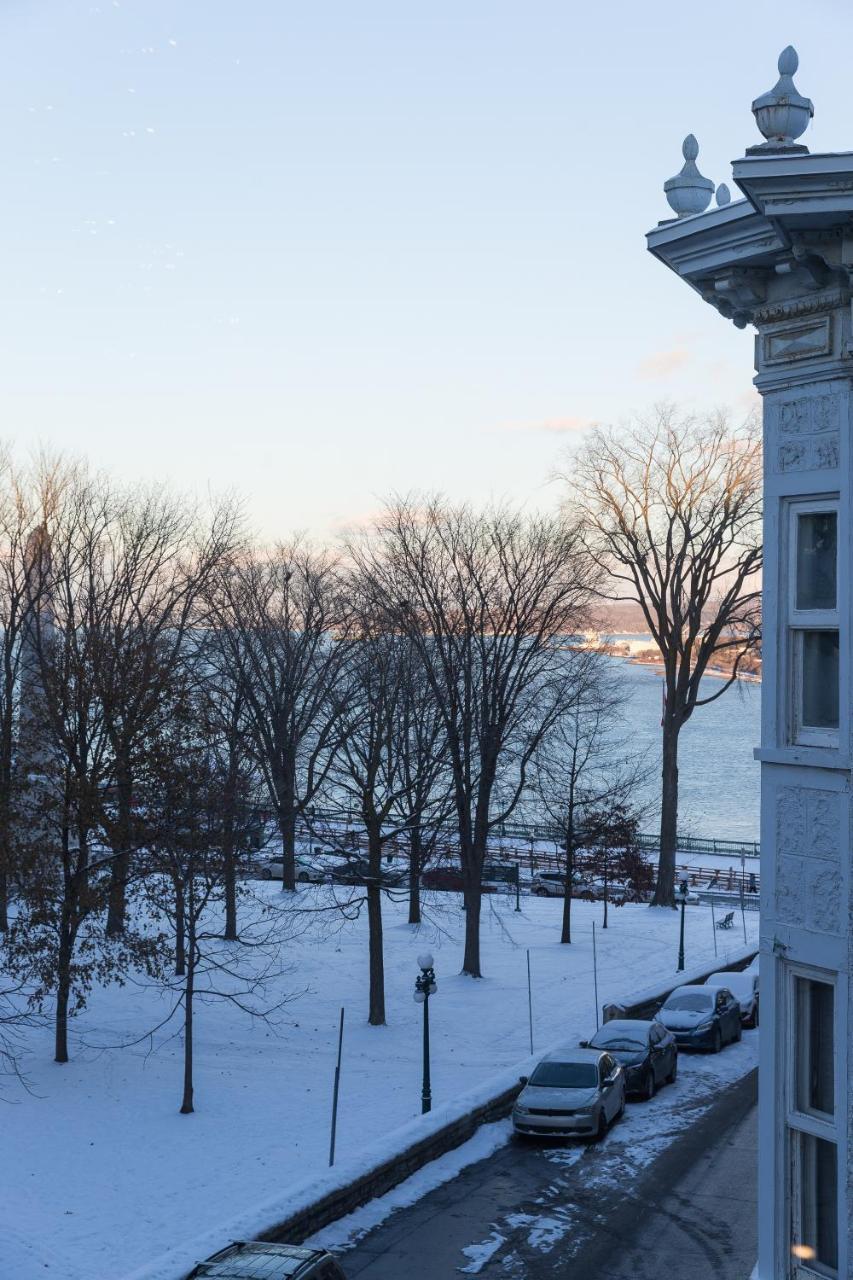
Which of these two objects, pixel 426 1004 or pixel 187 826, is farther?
pixel 187 826

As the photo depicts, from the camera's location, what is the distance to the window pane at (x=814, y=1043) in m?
9.28

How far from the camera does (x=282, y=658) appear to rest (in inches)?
2141

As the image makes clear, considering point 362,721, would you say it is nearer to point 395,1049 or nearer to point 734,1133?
point 395,1049

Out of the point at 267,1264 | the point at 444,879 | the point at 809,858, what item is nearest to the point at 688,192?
the point at 809,858

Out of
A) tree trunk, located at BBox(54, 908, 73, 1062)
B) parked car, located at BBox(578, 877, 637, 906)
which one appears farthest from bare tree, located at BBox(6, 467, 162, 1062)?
parked car, located at BBox(578, 877, 637, 906)

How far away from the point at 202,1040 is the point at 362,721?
970cm

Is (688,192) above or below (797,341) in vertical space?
above

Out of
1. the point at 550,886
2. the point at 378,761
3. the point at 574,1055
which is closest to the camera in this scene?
the point at 574,1055

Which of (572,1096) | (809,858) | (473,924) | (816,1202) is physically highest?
(809,858)

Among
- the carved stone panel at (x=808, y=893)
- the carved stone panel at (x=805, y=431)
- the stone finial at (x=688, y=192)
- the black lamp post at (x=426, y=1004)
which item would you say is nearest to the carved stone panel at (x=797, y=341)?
the carved stone panel at (x=805, y=431)

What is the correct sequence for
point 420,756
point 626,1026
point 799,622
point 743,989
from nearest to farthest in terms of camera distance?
1. point 799,622
2. point 626,1026
3. point 743,989
4. point 420,756

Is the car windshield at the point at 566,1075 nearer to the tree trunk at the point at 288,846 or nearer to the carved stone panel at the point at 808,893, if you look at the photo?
the carved stone panel at the point at 808,893

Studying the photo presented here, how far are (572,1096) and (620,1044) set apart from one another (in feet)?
10.5

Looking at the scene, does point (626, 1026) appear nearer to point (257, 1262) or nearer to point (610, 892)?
point (257, 1262)
